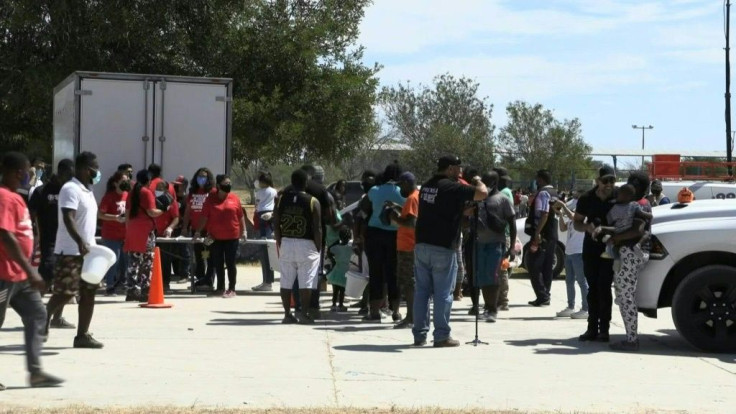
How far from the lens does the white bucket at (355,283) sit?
14.1m

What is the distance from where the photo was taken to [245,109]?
2800cm

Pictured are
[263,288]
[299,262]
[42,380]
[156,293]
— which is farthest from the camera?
[263,288]

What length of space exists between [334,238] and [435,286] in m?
3.59

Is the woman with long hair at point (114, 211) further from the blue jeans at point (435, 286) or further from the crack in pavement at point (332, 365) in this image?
the blue jeans at point (435, 286)

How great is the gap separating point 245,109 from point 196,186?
10836mm

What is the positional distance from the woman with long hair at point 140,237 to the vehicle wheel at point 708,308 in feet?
23.6

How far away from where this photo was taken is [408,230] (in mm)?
A: 12656

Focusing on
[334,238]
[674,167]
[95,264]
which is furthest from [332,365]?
[674,167]

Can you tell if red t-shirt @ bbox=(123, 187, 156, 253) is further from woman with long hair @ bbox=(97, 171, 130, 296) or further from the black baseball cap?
the black baseball cap

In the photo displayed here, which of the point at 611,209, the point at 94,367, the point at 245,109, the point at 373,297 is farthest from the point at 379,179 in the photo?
the point at 245,109

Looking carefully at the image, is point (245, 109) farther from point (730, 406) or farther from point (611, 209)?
point (730, 406)

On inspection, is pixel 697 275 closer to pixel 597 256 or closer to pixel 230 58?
pixel 597 256

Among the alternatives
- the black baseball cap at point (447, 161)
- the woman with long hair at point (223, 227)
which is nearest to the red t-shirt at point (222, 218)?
the woman with long hair at point (223, 227)

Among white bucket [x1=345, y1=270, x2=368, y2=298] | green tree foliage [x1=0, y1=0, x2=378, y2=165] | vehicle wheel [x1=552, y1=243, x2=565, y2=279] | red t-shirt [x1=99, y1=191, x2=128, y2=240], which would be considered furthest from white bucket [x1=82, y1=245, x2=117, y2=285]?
green tree foliage [x1=0, y1=0, x2=378, y2=165]
